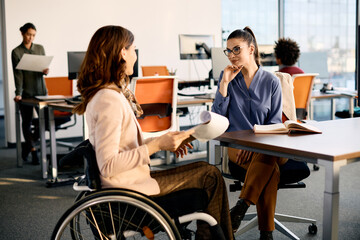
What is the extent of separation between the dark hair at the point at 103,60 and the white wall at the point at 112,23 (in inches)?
176

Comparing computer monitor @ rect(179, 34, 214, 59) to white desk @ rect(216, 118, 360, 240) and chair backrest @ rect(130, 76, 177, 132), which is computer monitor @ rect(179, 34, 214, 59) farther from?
white desk @ rect(216, 118, 360, 240)

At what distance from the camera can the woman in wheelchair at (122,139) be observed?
153 cm

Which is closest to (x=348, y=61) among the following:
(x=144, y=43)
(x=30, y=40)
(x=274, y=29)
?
(x=274, y=29)

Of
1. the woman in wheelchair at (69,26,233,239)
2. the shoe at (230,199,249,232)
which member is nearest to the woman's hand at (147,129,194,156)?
the woman in wheelchair at (69,26,233,239)

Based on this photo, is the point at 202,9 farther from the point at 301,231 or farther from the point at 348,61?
the point at 301,231

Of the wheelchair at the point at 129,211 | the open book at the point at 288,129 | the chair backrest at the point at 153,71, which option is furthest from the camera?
the chair backrest at the point at 153,71

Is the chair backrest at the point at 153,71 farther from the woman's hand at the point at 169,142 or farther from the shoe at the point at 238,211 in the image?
the woman's hand at the point at 169,142

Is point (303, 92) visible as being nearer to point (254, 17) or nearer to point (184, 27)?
point (184, 27)

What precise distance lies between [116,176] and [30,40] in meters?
3.72

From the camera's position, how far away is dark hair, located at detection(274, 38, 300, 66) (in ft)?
12.5

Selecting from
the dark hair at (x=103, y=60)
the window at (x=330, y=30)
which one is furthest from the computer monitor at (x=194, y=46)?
the dark hair at (x=103, y=60)

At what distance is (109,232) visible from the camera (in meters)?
1.61

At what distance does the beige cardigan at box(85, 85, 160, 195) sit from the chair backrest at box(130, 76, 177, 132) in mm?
1956

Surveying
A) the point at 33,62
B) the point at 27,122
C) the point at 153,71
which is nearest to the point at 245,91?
the point at 33,62
